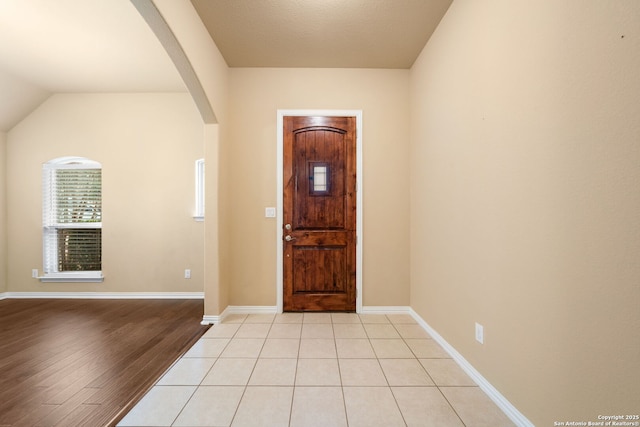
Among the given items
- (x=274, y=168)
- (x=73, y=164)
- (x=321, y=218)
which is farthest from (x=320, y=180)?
(x=73, y=164)

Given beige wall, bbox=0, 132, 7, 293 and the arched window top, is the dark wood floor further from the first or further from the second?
the arched window top

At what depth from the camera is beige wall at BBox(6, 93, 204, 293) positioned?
3.90 metres

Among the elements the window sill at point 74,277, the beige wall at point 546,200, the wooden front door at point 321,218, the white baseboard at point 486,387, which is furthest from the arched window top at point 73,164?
the white baseboard at point 486,387

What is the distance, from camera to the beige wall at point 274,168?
325 cm

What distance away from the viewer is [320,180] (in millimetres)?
3299

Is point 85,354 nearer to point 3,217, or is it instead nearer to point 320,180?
point 320,180

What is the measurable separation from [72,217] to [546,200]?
5441mm

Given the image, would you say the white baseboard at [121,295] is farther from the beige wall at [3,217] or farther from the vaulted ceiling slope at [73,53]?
the vaulted ceiling slope at [73,53]

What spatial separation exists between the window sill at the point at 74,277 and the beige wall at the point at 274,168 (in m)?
2.22

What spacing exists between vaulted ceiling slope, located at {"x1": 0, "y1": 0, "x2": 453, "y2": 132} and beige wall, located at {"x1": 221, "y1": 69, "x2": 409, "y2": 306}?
0.19m

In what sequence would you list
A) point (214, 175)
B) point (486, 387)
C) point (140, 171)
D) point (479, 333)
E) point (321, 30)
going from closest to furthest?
point (486, 387) < point (479, 333) < point (321, 30) < point (214, 175) < point (140, 171)

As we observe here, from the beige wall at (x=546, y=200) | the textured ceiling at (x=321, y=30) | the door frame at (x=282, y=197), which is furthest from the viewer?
the door frame at (x=282, y=197)

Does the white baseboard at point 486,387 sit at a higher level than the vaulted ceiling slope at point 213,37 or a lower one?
lower

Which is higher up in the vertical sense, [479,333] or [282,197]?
[282,197]
